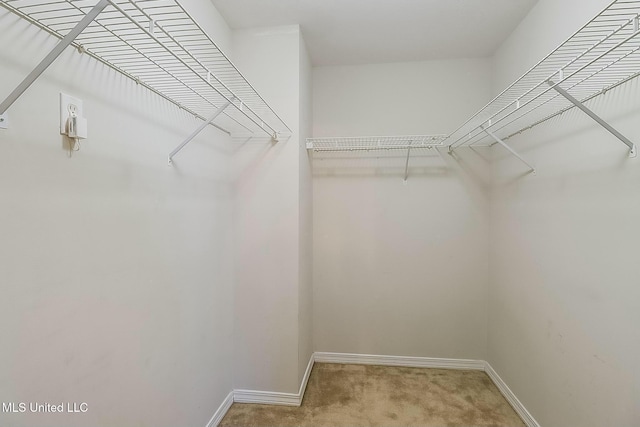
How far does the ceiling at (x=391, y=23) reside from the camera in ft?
5.59

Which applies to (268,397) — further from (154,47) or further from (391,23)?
(391,23)

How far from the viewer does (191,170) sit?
1.49m

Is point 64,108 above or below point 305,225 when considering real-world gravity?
above

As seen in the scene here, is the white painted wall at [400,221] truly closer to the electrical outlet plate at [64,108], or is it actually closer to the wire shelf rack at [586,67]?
the wire shelf rack at [586,67]

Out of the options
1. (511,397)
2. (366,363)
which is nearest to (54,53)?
(366,363)

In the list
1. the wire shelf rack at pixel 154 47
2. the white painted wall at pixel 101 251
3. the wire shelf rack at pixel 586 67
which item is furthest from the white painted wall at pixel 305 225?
the wire shelf rack at pixel 586 67

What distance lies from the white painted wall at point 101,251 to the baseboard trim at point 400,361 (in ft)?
3.80

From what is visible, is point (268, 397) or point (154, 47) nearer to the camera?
point (154, 47)

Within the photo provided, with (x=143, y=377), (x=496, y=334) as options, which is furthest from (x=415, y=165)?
(x=143, y=377)

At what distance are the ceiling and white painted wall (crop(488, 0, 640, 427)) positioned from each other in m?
0.19

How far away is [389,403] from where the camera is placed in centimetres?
195

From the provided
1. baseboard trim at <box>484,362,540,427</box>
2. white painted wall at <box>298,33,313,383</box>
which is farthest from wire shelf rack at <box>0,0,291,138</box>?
baseboard trim at <box>484,362,540,427</box>

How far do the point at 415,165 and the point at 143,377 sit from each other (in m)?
2.22

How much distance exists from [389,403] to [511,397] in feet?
2.71
